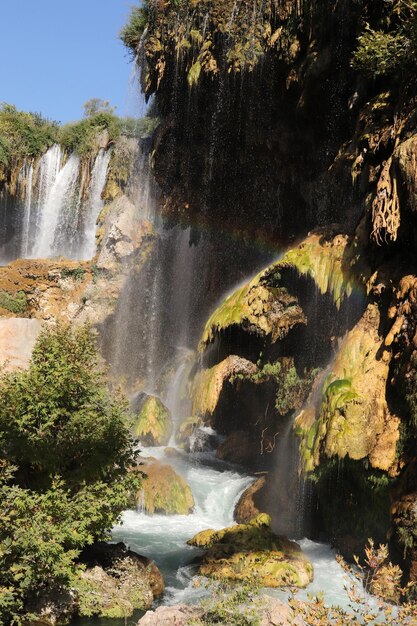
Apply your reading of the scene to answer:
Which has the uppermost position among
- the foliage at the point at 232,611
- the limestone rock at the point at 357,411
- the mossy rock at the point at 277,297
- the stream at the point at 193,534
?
the mossy rock at the point at 277,297

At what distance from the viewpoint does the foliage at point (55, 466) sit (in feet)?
33.3

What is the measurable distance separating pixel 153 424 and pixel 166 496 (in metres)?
6.36

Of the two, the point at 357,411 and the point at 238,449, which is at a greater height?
the point at 357,411

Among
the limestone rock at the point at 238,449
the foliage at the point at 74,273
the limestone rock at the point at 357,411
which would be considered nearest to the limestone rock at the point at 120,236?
the foliage at the point at 74,273

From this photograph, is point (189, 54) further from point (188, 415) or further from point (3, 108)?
point (3, 108)

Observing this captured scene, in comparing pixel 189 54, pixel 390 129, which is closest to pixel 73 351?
pixel 390 129

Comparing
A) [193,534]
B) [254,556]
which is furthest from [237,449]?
[254,556]

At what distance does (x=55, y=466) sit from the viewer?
11742 mm

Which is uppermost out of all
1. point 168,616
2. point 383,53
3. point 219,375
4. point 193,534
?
point 383,53

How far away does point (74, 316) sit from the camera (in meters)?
31.5

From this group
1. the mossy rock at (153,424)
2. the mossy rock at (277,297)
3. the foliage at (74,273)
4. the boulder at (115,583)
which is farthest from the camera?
the foliage at (74,273)

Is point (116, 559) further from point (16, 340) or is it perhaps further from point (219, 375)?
point (16, 340)

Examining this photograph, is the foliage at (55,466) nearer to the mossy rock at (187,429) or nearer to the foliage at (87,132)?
the mossy rock at (187,429)

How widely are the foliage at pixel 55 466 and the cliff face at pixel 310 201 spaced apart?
5242 millimetres
